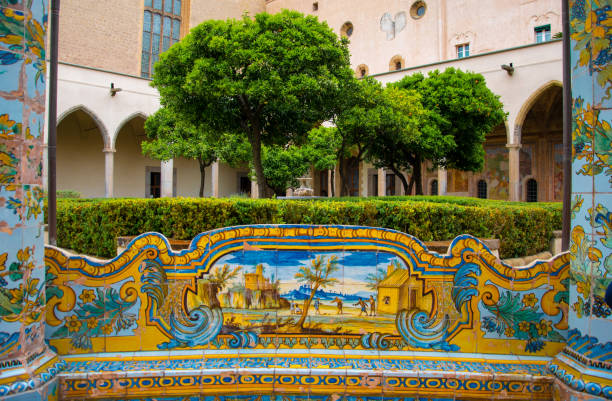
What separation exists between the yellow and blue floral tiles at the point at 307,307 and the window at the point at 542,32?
84.2 feet

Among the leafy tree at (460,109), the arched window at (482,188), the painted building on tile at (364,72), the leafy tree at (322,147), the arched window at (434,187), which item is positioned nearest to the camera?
the leafy tree at (460,109)

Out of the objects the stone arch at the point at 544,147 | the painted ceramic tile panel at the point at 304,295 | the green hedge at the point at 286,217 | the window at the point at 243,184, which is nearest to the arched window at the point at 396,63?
the stone arch at the point at 544,147

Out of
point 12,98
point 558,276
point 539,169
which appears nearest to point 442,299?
point 558,276

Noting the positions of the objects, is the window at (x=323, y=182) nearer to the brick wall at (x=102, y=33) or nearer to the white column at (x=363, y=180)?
the white column at (x=363, y=180)

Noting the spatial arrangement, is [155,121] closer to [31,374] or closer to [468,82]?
[468,82]

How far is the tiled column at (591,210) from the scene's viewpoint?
2543mm

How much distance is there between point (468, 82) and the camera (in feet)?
56.4

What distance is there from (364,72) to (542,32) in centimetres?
1139

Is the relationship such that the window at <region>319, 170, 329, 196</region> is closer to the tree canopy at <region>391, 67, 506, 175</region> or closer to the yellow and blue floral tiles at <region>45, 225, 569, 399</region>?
the tree canopy at <region>391, 67, 506, 175</region>

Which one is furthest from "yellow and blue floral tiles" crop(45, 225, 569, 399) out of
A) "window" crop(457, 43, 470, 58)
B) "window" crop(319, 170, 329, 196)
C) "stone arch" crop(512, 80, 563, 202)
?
"window" crop(319, 170, 329, 196)

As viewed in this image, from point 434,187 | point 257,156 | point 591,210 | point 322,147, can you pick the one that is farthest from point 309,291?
point 434,187

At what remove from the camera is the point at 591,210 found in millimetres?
2615

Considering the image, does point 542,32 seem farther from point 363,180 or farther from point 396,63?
point 363,180

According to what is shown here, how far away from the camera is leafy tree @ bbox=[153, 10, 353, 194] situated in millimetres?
8289
